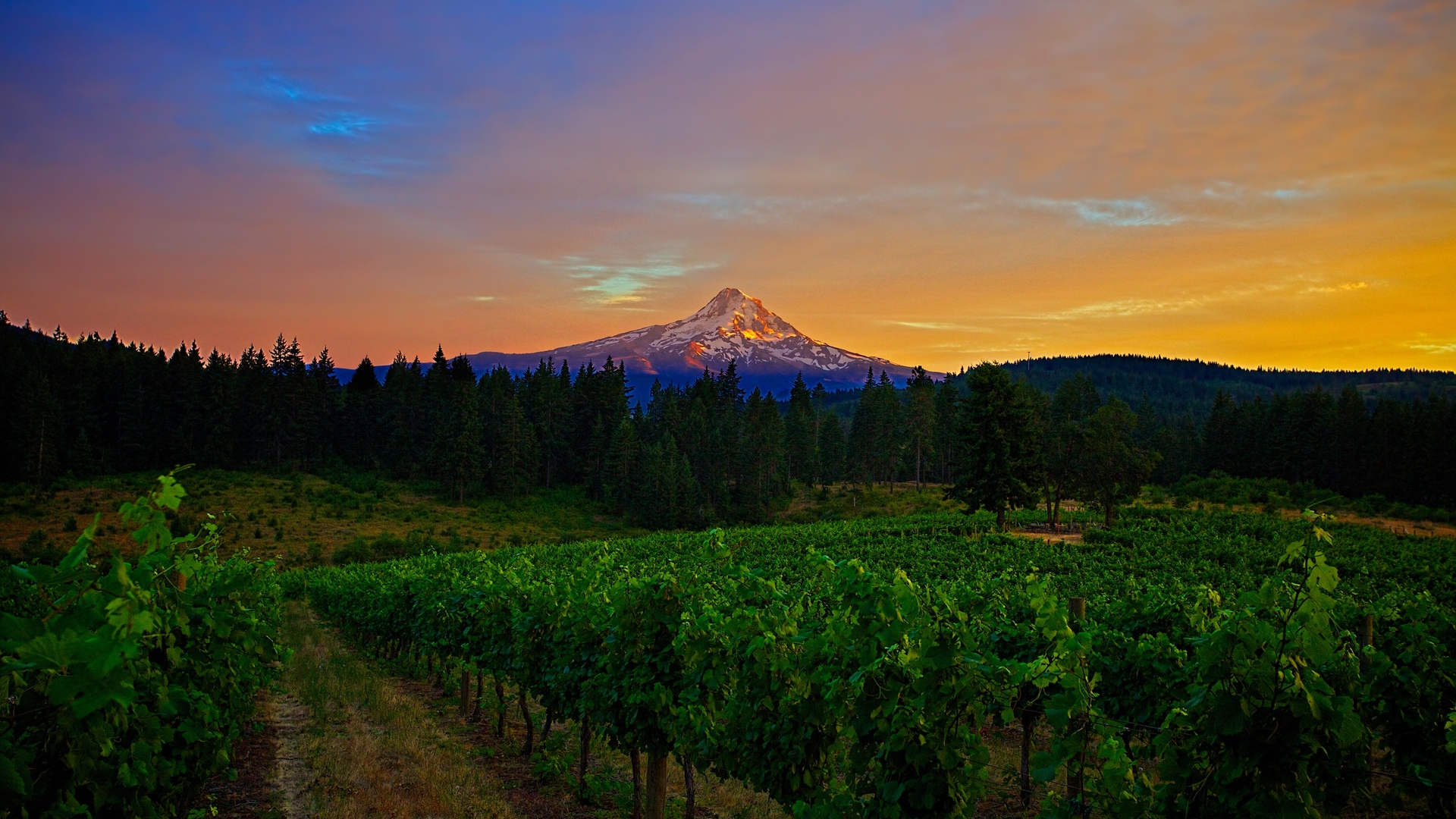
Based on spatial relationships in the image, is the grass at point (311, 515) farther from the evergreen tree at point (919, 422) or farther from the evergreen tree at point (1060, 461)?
the evergreen tree at point (1060, 461)

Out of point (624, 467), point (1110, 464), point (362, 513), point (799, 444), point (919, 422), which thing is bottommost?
point (362, 513)

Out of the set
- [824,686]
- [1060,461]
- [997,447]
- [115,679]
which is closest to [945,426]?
[1060,461]

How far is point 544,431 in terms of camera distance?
260 feet

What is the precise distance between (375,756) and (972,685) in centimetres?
957

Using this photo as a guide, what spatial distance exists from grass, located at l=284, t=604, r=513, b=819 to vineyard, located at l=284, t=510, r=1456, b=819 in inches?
52.1

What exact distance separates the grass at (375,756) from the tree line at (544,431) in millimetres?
50948

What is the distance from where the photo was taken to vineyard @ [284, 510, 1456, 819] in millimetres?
3615

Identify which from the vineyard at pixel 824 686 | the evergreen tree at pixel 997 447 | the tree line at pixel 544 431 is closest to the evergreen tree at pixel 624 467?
the tree line at pixel 544 431

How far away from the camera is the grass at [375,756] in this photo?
8531 mm

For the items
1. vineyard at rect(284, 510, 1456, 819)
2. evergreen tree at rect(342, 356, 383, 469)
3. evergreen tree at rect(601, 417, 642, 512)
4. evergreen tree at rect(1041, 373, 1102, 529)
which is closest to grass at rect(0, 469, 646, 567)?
evergreen tree at rect(601, 417, 642, 512)

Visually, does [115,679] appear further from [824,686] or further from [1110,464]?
[1110,464]

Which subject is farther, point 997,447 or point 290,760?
point 997,447

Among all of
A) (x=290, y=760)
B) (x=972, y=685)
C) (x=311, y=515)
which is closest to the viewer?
(x=972, y=685)

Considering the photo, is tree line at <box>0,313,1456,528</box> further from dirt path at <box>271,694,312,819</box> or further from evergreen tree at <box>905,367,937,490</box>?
dirt path at <box>271,694,312,819</box>
